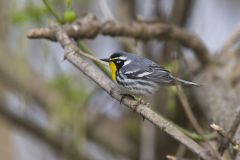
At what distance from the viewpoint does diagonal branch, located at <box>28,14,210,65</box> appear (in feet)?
5.73

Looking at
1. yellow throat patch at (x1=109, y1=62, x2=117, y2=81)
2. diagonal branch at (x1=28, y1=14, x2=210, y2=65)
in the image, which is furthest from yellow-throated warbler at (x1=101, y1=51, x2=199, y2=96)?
diagonal branch at (x1=28, y1=14, x2=210, y2=65)

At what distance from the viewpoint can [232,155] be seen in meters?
1.42

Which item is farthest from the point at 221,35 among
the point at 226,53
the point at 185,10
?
the point at 226,53

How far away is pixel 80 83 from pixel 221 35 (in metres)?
0.78

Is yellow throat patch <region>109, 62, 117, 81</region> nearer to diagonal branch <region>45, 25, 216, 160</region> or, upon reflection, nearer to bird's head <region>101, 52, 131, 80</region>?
bird's head <region>101, 52, 131, 80</region>

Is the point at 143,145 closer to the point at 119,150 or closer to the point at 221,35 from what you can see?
the point at 119,150

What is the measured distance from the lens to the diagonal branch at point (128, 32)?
5.73 feet

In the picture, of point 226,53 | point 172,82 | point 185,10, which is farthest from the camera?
point 185,10

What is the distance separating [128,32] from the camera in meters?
1.89

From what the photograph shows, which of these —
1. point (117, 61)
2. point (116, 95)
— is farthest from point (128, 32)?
point (116, 95)

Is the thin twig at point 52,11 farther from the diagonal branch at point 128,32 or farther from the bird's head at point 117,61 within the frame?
the bird's head at point 117,61

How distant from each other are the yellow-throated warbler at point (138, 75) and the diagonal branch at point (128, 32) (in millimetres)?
188

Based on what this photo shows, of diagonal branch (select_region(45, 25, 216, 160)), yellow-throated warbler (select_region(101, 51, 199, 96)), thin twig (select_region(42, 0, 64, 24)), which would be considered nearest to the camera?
diagonal branch (select_region(45, 25, 216, 160))

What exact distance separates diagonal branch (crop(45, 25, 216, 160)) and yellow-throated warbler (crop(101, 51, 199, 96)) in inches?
1.9
